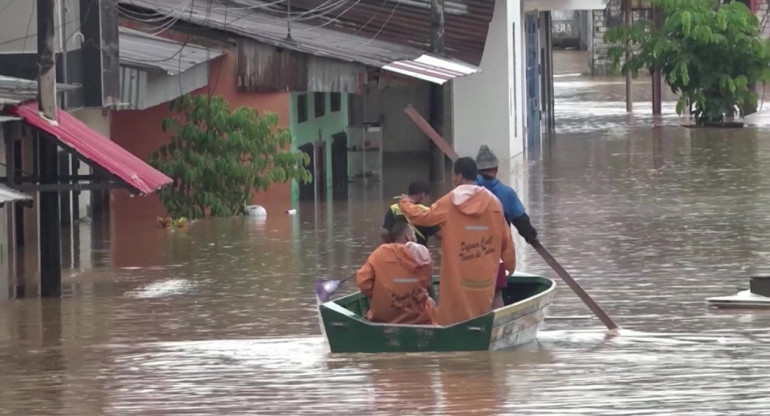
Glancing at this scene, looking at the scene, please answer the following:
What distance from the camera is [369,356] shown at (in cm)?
1210

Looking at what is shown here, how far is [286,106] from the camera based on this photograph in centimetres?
2706

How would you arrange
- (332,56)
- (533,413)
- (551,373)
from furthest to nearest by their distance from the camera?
(332,56), (551,373), (533,413)

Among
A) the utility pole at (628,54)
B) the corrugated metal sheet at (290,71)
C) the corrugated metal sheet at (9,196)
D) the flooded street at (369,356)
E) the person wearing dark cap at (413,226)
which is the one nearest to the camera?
the flooded street at (369,356)

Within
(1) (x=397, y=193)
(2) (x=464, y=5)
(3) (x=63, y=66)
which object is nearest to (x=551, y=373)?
(3) (x=63, y=66)

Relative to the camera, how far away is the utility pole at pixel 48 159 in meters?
16.0

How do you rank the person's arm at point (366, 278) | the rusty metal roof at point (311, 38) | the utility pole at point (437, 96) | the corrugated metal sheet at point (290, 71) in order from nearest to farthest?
the person's arm at point (366, 278), the rusty metal roof at point (311, 38), the corrugated metal sheet at point (290, 71), the utility pole at point (437, 96)

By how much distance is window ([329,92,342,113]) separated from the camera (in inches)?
1258

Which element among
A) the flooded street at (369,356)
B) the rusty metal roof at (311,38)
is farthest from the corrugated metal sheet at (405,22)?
the flooded street at (369,356)

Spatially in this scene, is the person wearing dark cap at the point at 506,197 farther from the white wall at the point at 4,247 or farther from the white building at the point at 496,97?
the white building at the point at 496,97

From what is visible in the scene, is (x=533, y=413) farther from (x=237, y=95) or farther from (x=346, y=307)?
(x=237, y=95)

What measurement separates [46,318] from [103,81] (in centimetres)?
426

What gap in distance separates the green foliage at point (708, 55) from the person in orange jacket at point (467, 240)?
92.5 feet

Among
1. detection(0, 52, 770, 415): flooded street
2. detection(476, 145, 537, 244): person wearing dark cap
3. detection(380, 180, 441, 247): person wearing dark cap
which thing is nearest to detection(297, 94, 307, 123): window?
detection(0, 52, 770, 415): flooded street

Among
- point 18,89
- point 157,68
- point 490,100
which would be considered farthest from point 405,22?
point 18,89
